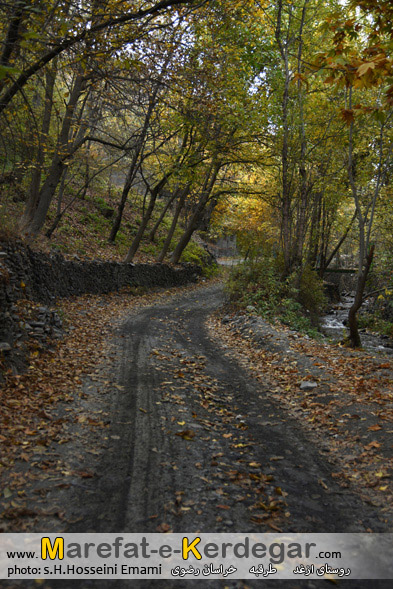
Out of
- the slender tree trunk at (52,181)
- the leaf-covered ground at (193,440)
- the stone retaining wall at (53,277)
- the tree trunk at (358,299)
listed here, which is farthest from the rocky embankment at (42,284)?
the tree trunk at (358,299)

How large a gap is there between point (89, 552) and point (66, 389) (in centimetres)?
353

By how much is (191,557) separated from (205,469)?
1305mm

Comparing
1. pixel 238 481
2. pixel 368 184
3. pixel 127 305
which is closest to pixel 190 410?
pixel 238 481

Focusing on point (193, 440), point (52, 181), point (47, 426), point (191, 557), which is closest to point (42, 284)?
point (52, 181)

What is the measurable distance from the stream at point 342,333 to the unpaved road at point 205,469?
6.53 metres

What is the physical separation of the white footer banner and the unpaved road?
0.31 ft

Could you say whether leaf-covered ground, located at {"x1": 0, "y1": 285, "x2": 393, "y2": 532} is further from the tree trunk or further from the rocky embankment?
the tree trunk

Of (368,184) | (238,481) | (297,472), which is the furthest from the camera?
(368,184)

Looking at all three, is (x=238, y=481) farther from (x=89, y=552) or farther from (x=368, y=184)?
(x=368, y=184)

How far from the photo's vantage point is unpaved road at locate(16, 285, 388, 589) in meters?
3.34

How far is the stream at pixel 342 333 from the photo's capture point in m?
12.7

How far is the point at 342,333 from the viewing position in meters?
14.8

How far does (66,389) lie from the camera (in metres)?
6.14

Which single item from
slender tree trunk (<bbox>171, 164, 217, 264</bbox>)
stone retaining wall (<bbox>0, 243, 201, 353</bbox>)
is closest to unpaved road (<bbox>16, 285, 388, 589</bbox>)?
stone retaining wall (<bbox>0, 243, 201, 353</bbox>)
